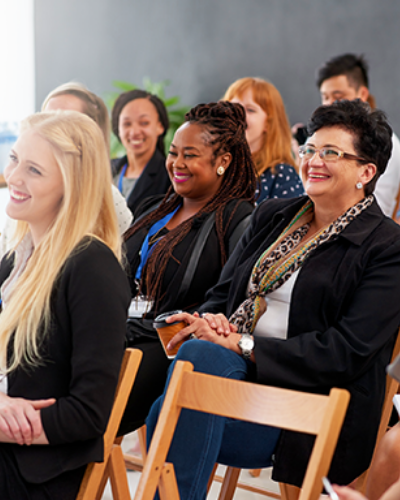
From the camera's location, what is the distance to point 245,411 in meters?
1.28

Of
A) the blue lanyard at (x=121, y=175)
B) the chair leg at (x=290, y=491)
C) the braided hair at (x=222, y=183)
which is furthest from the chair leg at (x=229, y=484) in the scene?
the blue lanyard at (x=121, y=175)

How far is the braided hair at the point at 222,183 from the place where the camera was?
2.37 metres

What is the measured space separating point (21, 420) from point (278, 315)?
90cm

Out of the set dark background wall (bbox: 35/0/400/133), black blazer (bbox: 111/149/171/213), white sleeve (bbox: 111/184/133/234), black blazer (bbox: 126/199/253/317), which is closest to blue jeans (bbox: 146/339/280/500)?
black blazer (bbox: 126/199/253/317)

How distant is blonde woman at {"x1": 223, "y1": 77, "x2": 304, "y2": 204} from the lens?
3.12m

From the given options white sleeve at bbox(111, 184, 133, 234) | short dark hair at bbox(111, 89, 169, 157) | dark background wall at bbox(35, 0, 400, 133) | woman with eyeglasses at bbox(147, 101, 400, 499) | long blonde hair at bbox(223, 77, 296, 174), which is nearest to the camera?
woman with eyeglasses at bbox(147, 101, 400, 499)

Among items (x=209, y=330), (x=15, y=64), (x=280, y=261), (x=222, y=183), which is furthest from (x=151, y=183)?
(x=15, y=64)

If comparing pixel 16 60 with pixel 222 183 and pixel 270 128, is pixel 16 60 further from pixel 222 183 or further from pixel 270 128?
pixel 222 183

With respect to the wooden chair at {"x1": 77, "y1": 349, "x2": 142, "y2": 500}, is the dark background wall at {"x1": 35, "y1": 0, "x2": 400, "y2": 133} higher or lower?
higher

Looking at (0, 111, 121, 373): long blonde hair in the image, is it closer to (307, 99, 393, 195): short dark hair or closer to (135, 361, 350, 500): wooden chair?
(135, 361, 350, 500): wooden chair

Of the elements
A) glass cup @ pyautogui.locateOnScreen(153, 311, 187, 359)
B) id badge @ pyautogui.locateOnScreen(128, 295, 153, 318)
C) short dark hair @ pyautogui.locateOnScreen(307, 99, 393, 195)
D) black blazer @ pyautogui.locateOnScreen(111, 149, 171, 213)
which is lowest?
id badge @ pyautogui.locateOnScreen(128, 295, 153, 318)

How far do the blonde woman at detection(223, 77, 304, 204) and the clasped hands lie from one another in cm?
129

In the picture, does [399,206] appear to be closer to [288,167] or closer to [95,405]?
[288,167]

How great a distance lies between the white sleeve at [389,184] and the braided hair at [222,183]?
914 mm
